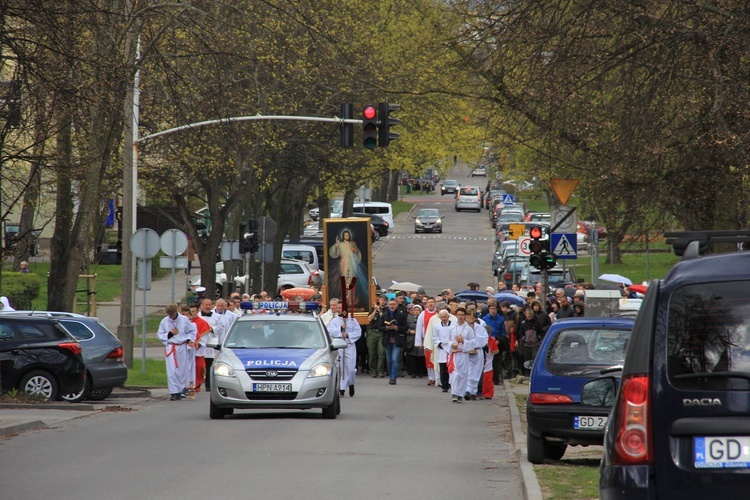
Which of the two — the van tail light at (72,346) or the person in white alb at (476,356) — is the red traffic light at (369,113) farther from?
the van tail light at (72,346)

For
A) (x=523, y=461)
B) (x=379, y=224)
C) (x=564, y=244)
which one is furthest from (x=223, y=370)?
(x=379, y=224)

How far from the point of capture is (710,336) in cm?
520

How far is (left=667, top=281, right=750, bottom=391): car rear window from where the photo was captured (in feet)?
16.9

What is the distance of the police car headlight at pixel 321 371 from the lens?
17781 millimetres

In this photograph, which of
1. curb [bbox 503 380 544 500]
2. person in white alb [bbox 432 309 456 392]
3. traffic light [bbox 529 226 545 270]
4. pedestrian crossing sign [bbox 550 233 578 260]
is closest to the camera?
curb [bbox 503 380 544 500]

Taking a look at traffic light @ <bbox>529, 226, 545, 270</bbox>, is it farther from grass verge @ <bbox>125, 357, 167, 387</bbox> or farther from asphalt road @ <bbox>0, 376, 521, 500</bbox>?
A: grass verge @ <bbox>125, 357, 167, 387</bbox>

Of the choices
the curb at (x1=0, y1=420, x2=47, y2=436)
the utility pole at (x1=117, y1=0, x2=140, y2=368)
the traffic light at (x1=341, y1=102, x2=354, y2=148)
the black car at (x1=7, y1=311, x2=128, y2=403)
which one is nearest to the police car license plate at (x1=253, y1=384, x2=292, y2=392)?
the curb at (x1=0, y1=420, x2=47, y2=436)

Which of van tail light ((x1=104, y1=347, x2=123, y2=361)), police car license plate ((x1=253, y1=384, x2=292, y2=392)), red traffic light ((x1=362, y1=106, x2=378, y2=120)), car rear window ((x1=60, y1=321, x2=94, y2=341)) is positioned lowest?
police car license plate ((x1=253, y1=384, x2=292, y2=392))

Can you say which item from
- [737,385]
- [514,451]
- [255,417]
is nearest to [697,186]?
[514,451]

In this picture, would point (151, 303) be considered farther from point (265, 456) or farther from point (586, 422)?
point (586, 422)

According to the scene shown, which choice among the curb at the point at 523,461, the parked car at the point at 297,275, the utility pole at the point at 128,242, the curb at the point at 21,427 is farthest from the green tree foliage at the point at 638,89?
the parked car at the point at 297,275

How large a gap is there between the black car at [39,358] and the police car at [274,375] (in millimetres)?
3141

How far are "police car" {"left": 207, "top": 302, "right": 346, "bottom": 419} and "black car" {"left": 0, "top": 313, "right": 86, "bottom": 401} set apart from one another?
3.14 metres

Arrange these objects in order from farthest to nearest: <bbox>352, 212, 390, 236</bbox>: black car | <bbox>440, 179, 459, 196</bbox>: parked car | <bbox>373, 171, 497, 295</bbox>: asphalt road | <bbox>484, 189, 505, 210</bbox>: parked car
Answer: <bbox>440, 179, 459, 196</bbox>: parked car, <bbox>484, 189, 505, 210</bbox>: parked car, <bbox>352, 212, 390, 236</bbox>: black car, <bbox>373, 171, 497, 295</bbox>: asphalt road
